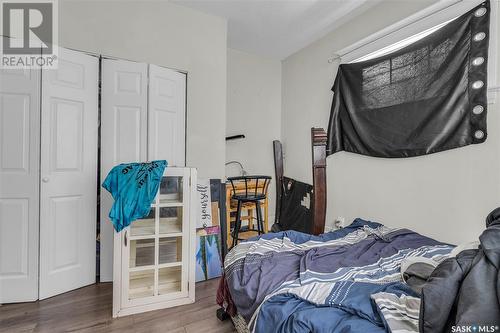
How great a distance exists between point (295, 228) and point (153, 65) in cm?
262

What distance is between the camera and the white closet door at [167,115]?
2.55 metres

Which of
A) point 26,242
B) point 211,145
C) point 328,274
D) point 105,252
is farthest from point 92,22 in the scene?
point 328,274

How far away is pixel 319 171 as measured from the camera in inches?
92.3

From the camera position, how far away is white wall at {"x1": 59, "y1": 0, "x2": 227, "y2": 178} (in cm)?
235

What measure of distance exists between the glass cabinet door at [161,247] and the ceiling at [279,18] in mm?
1931

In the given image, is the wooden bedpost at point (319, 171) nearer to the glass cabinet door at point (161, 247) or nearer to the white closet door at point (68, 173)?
the glass cabinet door at point (161, 247)

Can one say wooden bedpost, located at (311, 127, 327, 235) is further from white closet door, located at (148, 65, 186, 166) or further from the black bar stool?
white closet door, located at (148, 65, 186, 166)

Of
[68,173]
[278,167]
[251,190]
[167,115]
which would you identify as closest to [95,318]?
[68,173]

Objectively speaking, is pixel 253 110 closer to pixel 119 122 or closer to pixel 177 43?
pixel 177 43

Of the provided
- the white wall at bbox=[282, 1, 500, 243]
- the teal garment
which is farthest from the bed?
the teal garment

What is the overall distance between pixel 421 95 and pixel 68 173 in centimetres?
312

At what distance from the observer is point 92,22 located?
7.77 ft

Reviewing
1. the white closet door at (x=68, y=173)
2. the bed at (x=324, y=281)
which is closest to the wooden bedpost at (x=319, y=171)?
the bed at (x=324, y=281)

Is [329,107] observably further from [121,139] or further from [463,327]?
[463,327]
